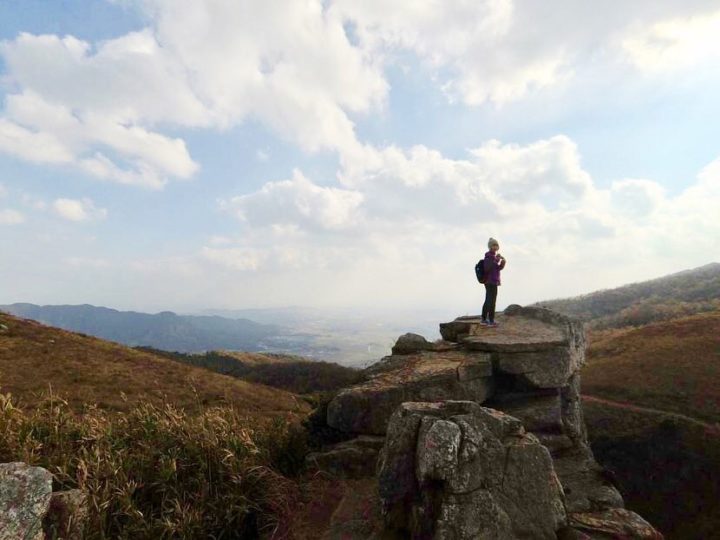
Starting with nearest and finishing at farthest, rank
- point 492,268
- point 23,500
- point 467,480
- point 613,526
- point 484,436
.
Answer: point 23,500 < point 467,480 < point 484,436 < point 613,526 < point 492,268

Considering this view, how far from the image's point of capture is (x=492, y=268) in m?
18.5

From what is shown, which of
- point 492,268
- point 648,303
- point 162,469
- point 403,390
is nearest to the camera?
point 162,469

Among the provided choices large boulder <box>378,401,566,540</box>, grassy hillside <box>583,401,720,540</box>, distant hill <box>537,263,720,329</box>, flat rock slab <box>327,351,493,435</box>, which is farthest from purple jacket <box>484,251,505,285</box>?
distant hill <box>537,263,720,329</box>

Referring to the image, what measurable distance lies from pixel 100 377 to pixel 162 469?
101 ft

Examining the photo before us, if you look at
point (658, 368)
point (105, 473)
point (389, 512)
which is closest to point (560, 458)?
point (389, 512)

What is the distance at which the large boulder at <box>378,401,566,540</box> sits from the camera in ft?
26.1

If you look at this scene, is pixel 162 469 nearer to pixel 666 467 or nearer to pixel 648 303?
pixel 666 467

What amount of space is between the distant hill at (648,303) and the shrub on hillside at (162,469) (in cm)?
7533

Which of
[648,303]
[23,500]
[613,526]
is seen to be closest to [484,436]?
[613,526]

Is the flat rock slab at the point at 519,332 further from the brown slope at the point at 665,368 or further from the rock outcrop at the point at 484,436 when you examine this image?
the brown slope at the point at 665,368

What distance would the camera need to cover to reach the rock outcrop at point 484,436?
324 inches

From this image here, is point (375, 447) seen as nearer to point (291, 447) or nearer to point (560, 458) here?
point (291, 447)

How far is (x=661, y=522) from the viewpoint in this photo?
30.5 meters

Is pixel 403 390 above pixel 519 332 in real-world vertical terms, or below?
below
